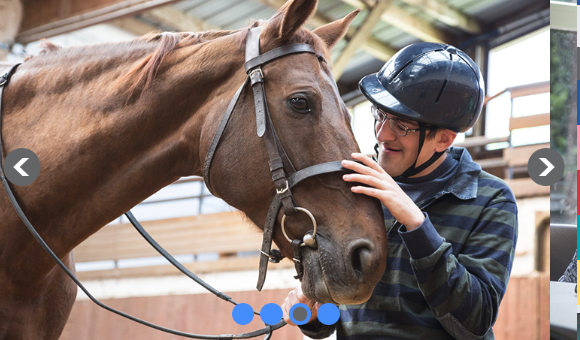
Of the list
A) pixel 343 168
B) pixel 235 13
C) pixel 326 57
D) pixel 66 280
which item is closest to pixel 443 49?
pixel 326 57

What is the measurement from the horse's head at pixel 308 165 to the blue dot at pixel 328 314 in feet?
0.43

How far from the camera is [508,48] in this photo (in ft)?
28.0

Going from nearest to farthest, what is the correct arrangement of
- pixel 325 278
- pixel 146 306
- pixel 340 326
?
pixel 325 278 < pixel 340 326 < pixel 146 306

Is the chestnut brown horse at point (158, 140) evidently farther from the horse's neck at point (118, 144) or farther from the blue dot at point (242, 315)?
the blue dot at point (242, 315)

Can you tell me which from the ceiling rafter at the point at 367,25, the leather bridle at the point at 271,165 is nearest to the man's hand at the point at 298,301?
the leather bridle at the point at 271,165

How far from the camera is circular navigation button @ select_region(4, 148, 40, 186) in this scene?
5.64 feet

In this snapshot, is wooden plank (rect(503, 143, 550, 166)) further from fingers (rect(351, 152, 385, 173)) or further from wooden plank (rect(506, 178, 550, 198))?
fingers (rect(351, 152, 385, 173))

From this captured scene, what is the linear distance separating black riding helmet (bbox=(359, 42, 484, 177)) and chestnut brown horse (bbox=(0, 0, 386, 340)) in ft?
0.61

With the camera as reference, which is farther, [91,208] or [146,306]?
[146,306]

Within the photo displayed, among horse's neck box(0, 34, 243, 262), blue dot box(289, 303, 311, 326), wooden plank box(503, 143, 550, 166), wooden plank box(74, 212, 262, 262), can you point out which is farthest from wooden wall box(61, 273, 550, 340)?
horse's neck box(0, 34, 243, 262)

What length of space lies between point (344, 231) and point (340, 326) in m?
0.38

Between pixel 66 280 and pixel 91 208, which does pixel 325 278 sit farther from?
pixel 66 280

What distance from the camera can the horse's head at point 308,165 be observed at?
4.51 ft

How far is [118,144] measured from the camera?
5.54ft
